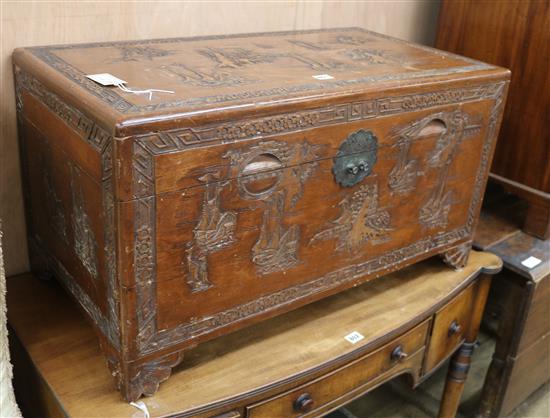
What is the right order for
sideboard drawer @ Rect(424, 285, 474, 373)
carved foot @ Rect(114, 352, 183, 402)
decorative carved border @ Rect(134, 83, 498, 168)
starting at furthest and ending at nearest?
sideboard drawer @ Rect(424, 285, 474, 373)
carved foot @ Rect(114, 352, 183, 402)
decorative carved border @ Rect(134, 83, 498, 168)

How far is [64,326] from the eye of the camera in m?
1.19

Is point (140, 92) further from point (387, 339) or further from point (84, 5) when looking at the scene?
point (387, 339)

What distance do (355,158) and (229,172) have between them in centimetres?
27

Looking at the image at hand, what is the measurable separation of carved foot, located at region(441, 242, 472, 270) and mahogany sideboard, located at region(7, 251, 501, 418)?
18 mm

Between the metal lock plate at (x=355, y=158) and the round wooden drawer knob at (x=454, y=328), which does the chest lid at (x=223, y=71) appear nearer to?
the metal lock plate at (x=355, y=158)

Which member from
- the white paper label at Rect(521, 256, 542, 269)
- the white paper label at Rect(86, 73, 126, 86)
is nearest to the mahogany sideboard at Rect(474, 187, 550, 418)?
the white paper label at Rect(521, 256, 542, 269)

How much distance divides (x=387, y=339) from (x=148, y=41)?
0.75m

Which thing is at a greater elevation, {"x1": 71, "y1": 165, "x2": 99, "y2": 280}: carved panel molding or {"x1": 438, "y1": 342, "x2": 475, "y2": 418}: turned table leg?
{"x1": 71, "y1": 165, "x2": 99, "y2": 280}: carved panel molding

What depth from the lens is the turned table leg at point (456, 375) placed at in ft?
5.24

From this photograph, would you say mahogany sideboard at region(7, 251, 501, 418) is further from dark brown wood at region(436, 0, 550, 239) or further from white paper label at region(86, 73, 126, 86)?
white paper label at region(86, 73, 126, 86)

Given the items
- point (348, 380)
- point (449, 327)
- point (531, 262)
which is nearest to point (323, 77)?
point (348, 380)

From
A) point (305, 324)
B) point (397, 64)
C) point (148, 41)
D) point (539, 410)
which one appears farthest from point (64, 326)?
point (539, 410)

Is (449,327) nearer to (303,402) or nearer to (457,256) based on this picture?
(457,256)

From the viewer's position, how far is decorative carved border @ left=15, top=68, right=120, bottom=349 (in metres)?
0.90
